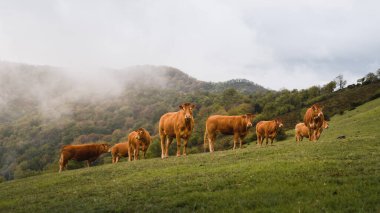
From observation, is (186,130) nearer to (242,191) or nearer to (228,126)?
(228,126)

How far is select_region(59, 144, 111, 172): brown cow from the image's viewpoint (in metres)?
29.6

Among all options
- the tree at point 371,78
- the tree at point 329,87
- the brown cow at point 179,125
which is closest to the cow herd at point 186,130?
the brown cow at point 179,125

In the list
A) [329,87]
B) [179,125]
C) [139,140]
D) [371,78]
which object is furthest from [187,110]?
[329,87]

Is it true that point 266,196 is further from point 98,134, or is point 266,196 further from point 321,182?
point 98,134

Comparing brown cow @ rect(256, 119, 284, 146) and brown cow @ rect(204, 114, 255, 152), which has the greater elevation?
brown cow @ rect(204, 114, 255, 152)

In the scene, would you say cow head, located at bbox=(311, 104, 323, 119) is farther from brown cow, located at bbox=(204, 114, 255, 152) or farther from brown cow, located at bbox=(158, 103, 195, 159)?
brown cow, located at bbox=(158, 103, 195, 159)

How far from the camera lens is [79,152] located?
1195 inches

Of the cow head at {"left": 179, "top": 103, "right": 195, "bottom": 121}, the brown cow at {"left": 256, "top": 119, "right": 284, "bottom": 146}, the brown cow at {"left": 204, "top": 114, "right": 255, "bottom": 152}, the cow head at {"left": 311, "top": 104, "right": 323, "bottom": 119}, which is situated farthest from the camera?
the brown cow at {"left": 256, "top": 119, "right": 284, "bottom": 146}

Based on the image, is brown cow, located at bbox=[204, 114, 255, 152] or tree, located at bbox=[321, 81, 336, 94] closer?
brown cow, located at bbox=[204, 114, 255, 152]

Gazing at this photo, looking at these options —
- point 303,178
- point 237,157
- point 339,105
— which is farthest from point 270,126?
point 339,105

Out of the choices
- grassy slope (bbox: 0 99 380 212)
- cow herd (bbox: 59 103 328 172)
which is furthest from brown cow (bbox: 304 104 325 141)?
grassy slope (bbox: 0 99 380 212)

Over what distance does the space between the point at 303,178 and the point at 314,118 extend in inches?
714

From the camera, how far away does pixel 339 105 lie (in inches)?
3492

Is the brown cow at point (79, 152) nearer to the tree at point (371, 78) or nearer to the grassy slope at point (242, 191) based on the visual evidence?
the grassy slope at point (242, 191)
